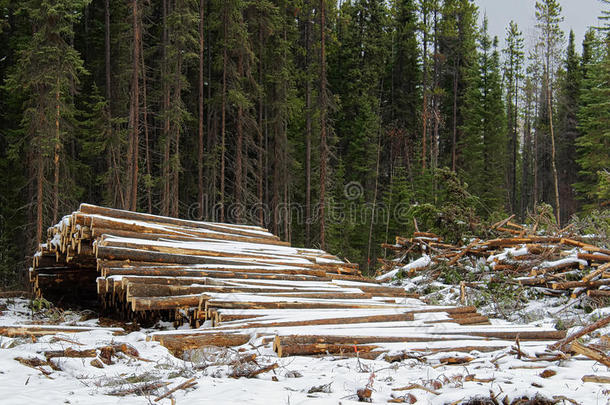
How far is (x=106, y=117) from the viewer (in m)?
18.6

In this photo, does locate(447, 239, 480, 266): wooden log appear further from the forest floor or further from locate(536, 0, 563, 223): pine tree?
locate(536, 0, 563, 223): pine tree

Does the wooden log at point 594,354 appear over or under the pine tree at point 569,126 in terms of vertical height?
under

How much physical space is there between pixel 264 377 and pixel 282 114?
2147 cm

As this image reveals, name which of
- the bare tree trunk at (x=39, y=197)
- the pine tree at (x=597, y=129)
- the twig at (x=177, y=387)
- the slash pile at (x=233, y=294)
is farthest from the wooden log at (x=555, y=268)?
the pine tree at (x=597, y=129)

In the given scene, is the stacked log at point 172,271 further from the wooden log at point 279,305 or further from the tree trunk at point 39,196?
the tree trunk at point 39,196

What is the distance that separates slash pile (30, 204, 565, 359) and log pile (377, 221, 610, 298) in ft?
7.33

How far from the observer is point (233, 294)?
6.66m

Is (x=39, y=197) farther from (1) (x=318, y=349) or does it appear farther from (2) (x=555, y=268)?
(2) (x=555, y=268)

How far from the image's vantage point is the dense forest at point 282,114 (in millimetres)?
15906

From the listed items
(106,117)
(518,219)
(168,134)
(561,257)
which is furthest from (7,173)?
(518,219)

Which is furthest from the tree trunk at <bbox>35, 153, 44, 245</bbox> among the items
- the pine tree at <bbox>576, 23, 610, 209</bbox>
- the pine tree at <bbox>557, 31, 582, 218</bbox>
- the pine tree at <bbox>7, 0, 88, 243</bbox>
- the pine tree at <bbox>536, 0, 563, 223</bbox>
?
the pine tree at <bbox>557, 31, 582, 218</bbox>

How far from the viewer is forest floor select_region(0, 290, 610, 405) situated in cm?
366

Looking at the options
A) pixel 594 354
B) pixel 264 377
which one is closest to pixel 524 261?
pixel 594 354

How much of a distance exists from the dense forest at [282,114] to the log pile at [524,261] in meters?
1.08
